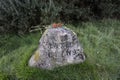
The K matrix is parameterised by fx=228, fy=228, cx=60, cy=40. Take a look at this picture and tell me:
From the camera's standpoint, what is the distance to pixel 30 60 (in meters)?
3.06

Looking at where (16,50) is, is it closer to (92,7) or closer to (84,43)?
(84,43)

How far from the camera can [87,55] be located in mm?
3197

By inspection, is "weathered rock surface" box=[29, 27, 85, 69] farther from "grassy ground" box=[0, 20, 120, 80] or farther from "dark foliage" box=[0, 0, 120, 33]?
"dark foliage" box=[0, 0, 120, 33]

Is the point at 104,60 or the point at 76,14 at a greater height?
Result: the point at 76,14

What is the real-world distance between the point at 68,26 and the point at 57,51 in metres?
1.69

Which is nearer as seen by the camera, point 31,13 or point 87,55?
point 87,55

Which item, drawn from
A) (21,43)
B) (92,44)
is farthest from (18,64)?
(92,44)

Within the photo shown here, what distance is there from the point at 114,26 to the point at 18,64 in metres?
2.63

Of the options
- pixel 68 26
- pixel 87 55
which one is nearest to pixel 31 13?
pixel 68 26

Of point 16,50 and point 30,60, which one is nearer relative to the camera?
point 30,60

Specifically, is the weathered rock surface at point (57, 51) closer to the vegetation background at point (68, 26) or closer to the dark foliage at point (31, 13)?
the vegetation background at point (68, 26)

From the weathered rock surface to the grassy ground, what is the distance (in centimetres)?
8

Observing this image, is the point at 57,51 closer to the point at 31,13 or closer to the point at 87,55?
the point at 87,55

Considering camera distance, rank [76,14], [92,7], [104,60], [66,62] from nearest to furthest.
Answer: [66,62] → [104,60] → [76,14] → [92,7]
